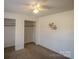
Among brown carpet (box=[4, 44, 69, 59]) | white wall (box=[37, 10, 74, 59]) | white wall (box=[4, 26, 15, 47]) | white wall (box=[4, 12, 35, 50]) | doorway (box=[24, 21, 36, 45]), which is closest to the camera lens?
white wall (box=[37, 10, 74, 59])

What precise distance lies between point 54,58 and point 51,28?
1735 millimetres

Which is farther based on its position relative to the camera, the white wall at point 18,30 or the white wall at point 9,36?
the white wall at point 9,36

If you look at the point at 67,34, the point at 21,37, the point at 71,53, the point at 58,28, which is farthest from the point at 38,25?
the point at 71,53

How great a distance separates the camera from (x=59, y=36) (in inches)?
155

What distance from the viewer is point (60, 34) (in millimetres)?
3863

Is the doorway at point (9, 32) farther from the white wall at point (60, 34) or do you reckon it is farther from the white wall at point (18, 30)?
the white wall at point (60, 34)

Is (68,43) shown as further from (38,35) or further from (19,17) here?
(19,17)

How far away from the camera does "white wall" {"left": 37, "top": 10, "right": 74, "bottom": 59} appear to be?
335cm

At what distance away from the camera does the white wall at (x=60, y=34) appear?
335 centimetres

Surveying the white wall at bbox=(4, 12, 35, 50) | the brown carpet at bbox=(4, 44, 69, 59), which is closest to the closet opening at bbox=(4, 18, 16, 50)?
the white wall at bbox=(4, 12, 35, 50)

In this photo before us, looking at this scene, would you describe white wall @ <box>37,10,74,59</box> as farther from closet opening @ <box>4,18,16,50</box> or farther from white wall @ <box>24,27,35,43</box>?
closet opening @ <box>4,18,16,50</box>

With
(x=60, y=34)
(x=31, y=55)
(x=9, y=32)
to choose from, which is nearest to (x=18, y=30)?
(x=9, y=32)

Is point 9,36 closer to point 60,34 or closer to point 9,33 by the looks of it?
point 9,33

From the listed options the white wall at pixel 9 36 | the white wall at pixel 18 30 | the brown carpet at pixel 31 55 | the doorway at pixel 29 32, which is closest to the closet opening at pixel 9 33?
the white wall at pixel 9 36
